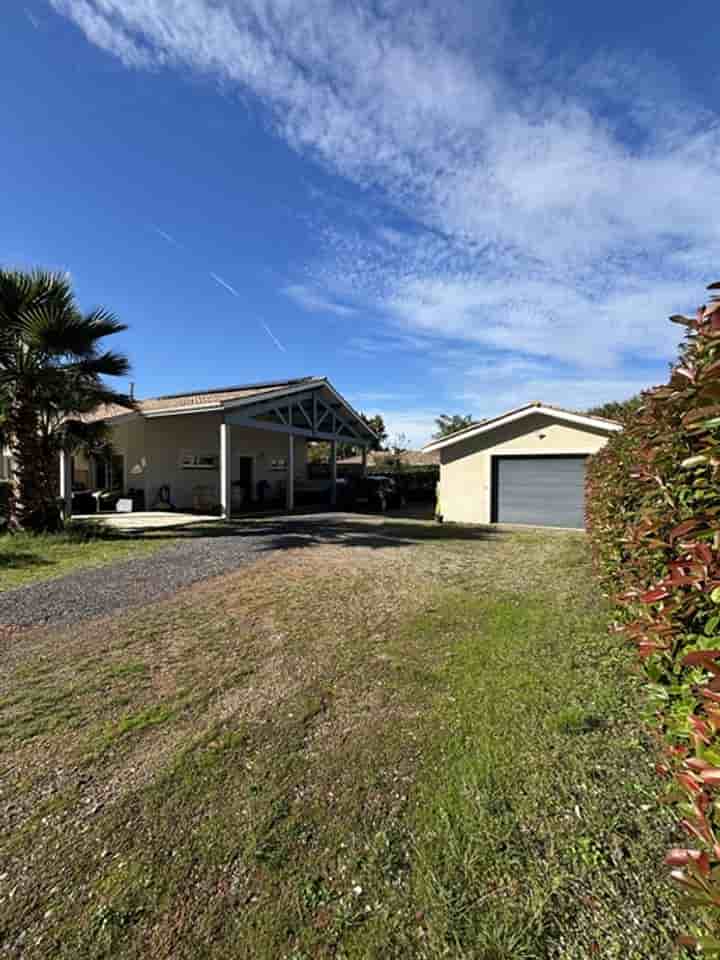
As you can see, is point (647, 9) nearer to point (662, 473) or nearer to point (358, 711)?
point (662, 473)

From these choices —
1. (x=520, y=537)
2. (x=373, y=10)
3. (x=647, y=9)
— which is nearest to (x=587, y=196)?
(x=647, y=9)

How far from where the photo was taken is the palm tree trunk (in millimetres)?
10914

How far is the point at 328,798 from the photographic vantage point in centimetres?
249

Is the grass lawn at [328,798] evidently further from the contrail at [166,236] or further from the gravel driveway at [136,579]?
the contrail at [166,236]

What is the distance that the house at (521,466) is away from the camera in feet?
47.9

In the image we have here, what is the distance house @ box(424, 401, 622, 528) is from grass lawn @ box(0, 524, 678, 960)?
35.1 feet

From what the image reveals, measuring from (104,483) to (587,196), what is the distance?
67.2 feet

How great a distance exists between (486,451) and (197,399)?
11324 mm

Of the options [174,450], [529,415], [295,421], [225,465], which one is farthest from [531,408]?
[174,450]

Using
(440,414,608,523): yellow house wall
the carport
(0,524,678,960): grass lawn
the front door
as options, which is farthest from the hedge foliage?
the front door

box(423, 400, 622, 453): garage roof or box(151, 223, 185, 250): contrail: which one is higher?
box(151, 223, 185, 250): contrail

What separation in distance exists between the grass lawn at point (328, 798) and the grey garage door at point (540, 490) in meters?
10.7

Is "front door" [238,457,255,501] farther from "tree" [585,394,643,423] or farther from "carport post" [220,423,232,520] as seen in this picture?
"tree" [585,394,643,423]

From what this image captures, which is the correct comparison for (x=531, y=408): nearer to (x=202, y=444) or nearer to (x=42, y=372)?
(x=202, y=444)
